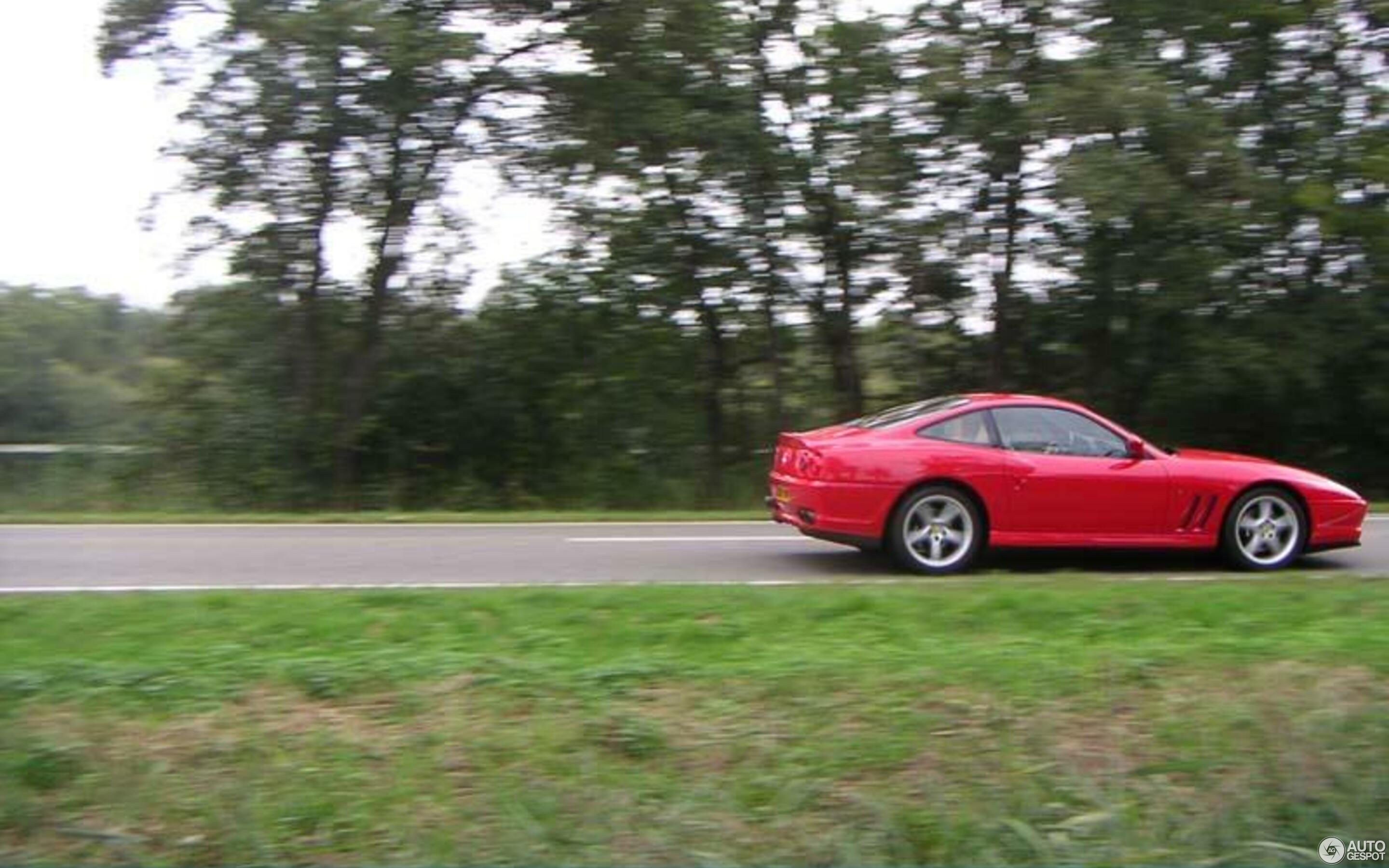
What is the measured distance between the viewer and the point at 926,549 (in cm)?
986

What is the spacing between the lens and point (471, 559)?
1075 centimetres

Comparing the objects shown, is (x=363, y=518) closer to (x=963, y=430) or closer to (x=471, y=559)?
(x=471, y=559)

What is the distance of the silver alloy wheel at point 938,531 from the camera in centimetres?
982

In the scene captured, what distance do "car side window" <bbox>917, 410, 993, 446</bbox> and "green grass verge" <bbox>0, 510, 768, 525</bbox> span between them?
14.7 feet

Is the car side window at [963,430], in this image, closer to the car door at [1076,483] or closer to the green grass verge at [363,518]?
the car door at [1076,483]

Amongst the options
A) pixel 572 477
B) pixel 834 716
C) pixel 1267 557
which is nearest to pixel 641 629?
pixel 834 716

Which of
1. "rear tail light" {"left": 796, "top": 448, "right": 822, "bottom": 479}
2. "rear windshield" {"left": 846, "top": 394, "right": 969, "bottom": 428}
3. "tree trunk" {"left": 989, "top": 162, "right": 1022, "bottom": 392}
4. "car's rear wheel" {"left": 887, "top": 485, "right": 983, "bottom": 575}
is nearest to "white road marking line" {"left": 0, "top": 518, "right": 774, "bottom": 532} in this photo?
"rear windshield" {"left": 846, "top": 394, "right": 969, "bottom": 428}

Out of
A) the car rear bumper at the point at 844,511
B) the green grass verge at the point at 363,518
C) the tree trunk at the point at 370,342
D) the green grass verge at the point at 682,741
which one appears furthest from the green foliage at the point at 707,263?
the green grass verge at the point at 682,741

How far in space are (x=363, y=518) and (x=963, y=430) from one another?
7186mm

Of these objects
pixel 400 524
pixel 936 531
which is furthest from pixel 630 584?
pixel 400 524

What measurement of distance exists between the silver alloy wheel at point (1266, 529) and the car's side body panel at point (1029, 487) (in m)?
0.14

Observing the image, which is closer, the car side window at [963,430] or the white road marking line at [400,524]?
the car side window at [963,430]

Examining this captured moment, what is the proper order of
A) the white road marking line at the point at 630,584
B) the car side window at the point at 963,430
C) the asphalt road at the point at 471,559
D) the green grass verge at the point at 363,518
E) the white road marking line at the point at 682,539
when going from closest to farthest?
the white road marking line at the point at 630,584 < the asphalt road at the point at 471,559 < the car side window at the point at 963,430 < the white road marking line at the point at 682,539 < the green grass verge at the point at 363,518

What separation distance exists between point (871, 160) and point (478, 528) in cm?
805
